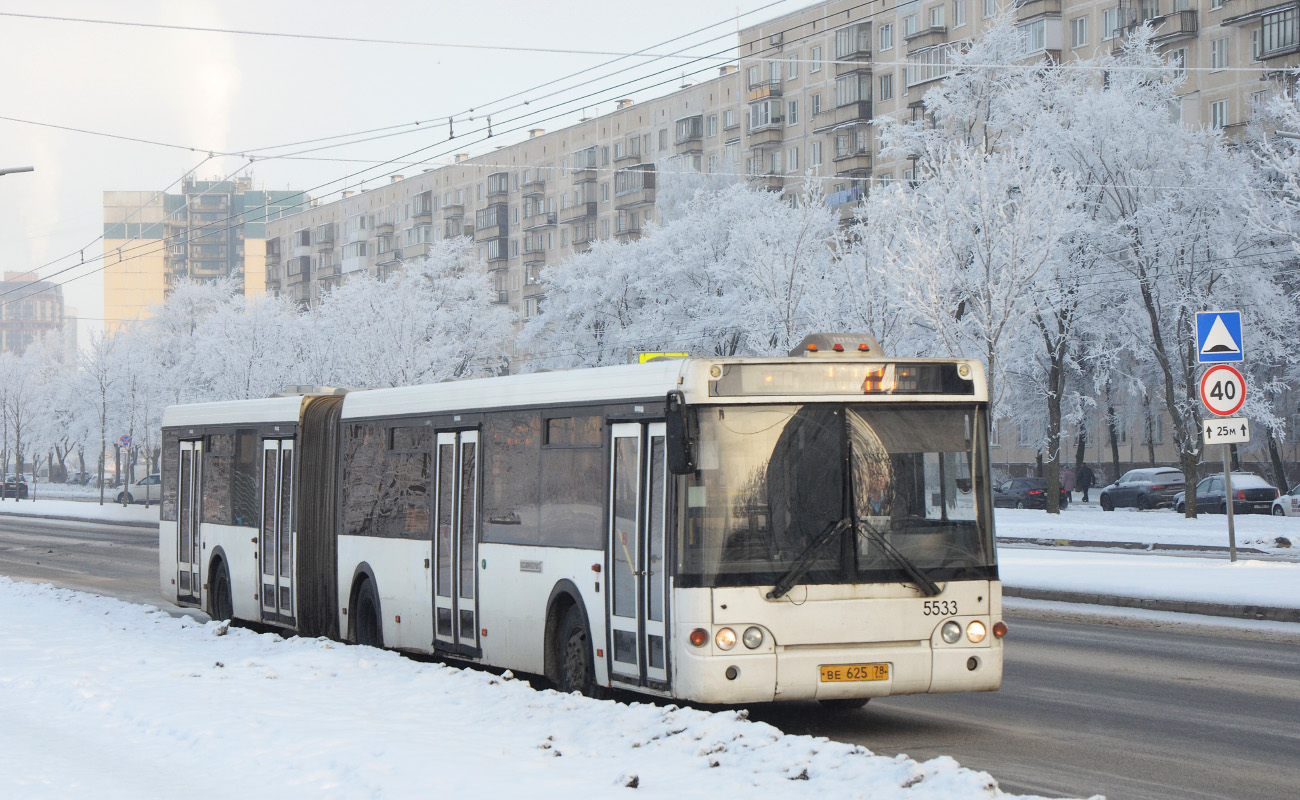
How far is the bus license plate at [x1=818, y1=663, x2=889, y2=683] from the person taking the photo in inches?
389

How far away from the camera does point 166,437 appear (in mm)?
20953

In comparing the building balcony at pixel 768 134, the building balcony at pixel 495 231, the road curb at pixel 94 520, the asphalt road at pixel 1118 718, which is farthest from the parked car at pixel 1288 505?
the building balcony at pixel 495 231

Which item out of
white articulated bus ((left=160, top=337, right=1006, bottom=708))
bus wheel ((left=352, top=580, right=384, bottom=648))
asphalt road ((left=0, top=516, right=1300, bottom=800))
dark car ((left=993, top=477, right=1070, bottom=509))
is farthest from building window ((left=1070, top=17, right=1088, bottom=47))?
white articulated bus ((left=160, top=337, right=1006, bottom=708))

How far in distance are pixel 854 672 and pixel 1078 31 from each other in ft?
214

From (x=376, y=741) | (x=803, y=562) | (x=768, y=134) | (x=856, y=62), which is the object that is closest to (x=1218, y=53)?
(x=856, y=62)

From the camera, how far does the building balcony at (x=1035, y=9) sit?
7056 centimetres

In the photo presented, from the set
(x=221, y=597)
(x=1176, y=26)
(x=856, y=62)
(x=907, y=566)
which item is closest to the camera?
(x=907, y=566)

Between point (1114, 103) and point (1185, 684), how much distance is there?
120 feet

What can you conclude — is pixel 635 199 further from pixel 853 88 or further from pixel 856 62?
pixel 856 62

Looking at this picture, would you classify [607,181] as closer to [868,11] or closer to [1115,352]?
[868,11]

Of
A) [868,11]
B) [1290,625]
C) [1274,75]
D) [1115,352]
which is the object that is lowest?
[1290,625]

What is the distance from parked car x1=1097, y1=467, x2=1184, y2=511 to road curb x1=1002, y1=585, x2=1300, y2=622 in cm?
3054

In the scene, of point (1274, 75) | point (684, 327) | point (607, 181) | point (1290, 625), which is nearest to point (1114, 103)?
point (1274, 75)

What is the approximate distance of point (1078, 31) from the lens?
7044 cm
